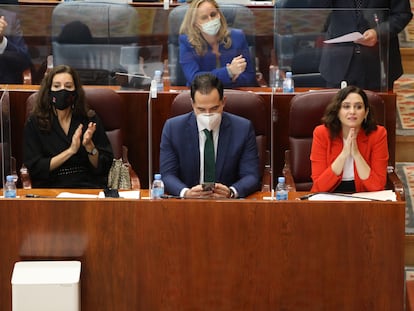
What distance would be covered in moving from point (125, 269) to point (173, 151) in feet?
2.75

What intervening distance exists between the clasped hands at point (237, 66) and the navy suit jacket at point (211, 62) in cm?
2

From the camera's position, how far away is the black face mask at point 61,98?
182 inches

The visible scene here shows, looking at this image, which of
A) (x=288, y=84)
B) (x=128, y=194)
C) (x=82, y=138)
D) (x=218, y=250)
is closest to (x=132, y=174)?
(x=82, y=138)

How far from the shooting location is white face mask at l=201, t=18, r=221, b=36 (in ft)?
16.4

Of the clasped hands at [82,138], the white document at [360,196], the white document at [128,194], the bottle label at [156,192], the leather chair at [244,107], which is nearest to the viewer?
the white document at [360,196]

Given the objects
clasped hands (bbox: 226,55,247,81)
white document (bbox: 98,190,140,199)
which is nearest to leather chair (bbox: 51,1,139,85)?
clasped hands (bbox: 226,55,247,81)

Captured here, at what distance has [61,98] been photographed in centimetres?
461

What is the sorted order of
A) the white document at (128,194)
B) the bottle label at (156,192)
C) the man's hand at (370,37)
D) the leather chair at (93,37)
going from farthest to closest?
the leather chair at (93,37) < the man's hand at (370,37) < the white document at (128,194) < the bottle label at (156,192)

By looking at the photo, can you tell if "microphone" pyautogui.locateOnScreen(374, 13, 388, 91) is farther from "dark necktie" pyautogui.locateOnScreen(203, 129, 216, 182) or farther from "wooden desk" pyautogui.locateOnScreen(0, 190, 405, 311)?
"wooden desk" pyautogui.locateOnScreen(0, 190, 405, 311)

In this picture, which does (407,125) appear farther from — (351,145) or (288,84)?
(351,145)

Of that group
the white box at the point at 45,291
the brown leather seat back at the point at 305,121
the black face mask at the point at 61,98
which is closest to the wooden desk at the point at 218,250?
the white box at the point at 45,291

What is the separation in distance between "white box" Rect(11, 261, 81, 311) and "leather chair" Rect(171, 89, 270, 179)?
127 centimetres

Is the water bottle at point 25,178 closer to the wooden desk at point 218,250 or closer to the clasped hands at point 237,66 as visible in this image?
the wooden desk at point 218,250

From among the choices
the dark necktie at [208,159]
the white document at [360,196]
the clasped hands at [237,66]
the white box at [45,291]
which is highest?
the clasped hands at [237,66]
